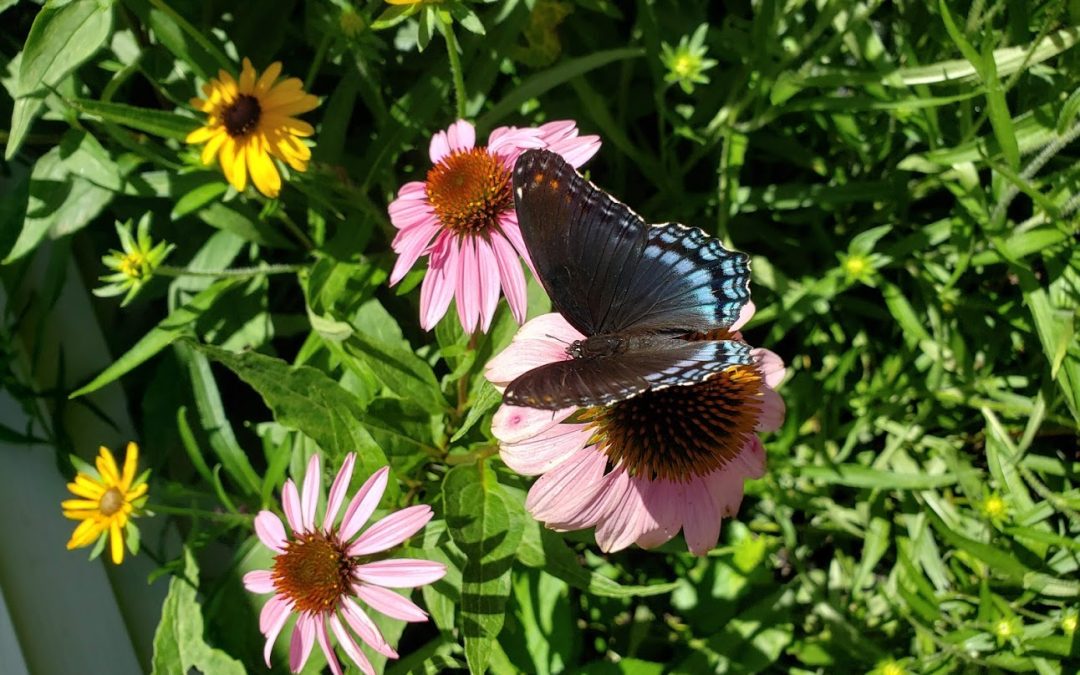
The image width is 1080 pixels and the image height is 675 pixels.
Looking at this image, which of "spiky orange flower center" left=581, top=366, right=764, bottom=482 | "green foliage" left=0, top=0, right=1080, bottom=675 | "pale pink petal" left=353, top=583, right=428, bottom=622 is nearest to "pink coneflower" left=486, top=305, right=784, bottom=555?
"spiky orange flower center" left=581, top=366, right=764, bottom=482

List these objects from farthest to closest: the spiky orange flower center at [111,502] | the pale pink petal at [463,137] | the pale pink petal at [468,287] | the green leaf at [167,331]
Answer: the green leaf at [167,331], the spiky orange flower center at [111,502], the pale pink petal at [463,137], the pale pink petal at [468,287]

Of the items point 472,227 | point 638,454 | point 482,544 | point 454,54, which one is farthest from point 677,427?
point 454,54

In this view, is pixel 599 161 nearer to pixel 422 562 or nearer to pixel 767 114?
pixel 767 114

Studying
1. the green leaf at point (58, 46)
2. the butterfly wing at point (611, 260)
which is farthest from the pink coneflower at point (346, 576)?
the green leaf at point (58, 46)

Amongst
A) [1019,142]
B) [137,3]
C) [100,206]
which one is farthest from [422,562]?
[1019,142]

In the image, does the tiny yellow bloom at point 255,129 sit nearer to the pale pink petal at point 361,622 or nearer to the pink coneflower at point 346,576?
the pink coneflower at point 346,576

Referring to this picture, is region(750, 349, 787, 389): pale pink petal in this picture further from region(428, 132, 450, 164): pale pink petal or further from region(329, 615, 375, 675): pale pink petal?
region(329, 615, 375, 675): pale pink petal

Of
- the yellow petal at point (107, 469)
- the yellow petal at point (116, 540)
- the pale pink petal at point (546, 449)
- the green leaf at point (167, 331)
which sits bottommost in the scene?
the pale pink petal at point (546, 449)

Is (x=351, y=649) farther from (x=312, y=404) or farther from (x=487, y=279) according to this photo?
(x=487, y=279)
